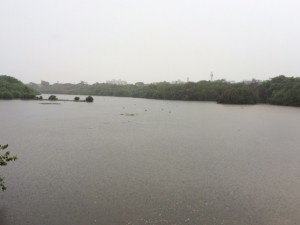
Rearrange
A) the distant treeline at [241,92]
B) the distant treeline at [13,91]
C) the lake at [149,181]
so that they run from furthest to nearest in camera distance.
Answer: the distant treeline at [13,91] < the distant treeline at [241,92] < the lake at [149,181]

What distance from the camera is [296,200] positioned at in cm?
1370

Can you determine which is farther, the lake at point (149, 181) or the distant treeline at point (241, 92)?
the distant treeline at point (241, 92)

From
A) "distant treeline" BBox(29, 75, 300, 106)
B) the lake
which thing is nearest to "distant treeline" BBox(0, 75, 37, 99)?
"distant treeline" BBox(29, 75, 300, 106)

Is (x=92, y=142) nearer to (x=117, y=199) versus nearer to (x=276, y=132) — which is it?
(x=117, y=199)

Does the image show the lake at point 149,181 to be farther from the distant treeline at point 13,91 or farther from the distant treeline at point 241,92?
the distant treeline at point 13,91

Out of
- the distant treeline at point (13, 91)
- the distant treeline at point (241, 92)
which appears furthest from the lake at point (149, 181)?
the distant treeline at point (13, 91)

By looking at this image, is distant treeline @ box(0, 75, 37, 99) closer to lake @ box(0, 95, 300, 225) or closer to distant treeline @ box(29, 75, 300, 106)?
distant treeline @ box(29, 75, 300, 106)

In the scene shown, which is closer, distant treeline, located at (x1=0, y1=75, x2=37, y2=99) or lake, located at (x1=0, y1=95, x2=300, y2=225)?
lake, located at (x1=0, y1=95, x2=300, y2=225)

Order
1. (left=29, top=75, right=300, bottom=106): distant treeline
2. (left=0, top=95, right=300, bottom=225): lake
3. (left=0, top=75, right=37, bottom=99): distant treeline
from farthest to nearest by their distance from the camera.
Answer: (left=0, top=75, right=37, bottom=99): distant treeline, (left=29, top=75, right=300, bottom=106): distant treeline, (left=0, top=95, right=300, bottom=225): lake

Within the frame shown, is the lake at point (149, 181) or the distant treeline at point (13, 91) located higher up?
the distant treeline at point (13, 91)

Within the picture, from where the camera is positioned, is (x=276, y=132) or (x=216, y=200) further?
(x=276, y=132)

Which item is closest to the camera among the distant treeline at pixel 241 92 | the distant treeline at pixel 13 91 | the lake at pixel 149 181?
the lake at pixel 149 181

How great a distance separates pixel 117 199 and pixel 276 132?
26289 mm

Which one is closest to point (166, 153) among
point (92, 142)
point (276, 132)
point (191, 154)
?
point (191, 154)
